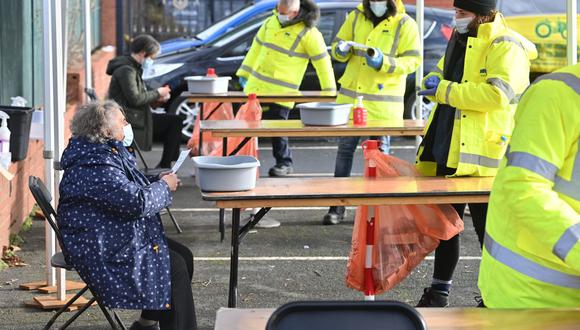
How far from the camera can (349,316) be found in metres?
2.86

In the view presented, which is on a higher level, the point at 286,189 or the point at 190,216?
the point at 286,189

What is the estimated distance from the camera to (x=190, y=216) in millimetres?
9016

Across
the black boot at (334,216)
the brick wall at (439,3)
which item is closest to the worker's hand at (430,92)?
the black boot at (334,216)

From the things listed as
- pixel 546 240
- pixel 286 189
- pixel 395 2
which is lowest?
pixel 286 189

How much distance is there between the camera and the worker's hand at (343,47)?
8.06 meters

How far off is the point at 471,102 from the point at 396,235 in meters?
0.83

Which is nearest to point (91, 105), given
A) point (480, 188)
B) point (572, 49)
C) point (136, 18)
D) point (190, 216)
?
point (480, 188)

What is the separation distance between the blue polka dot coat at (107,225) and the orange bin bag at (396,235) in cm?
131

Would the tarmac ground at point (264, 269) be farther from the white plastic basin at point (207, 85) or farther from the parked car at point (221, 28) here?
the parked car at point (221, 28)

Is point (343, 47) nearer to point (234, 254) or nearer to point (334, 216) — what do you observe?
point (334, 216)

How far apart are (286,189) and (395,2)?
9.95 ft

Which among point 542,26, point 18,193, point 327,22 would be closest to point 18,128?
point 18,193

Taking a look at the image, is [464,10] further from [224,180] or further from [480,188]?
[224,180]

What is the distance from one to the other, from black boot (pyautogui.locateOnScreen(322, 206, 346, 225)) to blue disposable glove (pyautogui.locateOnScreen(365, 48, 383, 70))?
127 centimetres
